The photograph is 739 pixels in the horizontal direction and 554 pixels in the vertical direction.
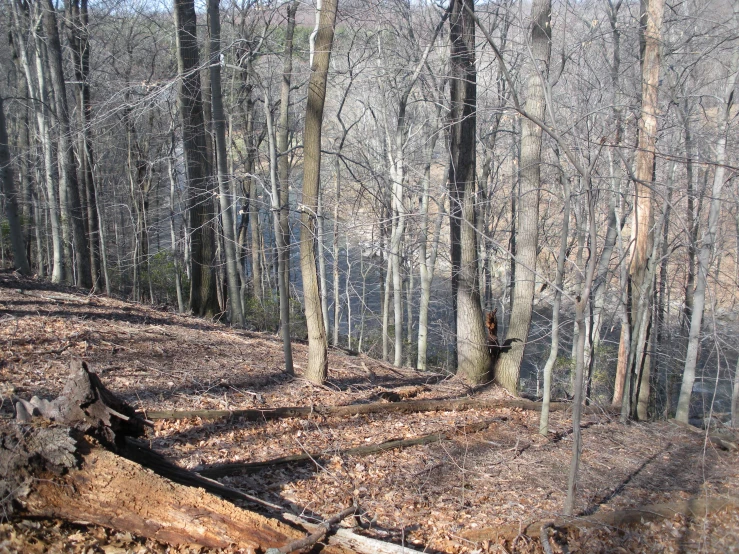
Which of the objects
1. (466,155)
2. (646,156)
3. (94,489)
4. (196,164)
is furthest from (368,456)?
(196,164)

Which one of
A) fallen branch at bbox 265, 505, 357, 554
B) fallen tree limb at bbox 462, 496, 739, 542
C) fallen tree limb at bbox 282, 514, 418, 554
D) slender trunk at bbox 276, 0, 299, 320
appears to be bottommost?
fallen tree limb at bbox 462, 496, 739, 542

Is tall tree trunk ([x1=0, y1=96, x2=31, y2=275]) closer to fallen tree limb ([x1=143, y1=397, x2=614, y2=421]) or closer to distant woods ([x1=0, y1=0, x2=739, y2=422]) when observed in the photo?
distant woods ([x1=0, y1=0, x2=739, y2=422])

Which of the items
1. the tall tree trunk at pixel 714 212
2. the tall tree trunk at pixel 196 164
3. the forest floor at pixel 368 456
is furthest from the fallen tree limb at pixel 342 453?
the tall tree trunk at pixel 196 164

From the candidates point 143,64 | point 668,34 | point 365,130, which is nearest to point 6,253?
point 143,64

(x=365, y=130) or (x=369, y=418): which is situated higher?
(x=365, y=130)

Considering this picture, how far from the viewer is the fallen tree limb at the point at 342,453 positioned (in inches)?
187

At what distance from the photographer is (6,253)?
779 inches

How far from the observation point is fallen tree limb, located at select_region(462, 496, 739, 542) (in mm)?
4375

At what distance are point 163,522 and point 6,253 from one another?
2002 centimetres

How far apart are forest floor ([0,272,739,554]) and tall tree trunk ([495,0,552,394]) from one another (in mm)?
535

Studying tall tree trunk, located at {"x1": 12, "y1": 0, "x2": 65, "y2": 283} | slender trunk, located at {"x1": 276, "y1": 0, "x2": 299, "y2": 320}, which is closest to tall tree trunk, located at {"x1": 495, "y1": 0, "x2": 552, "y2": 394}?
slender trunk, located at {"x1": 276, "y1": 0, "x2": 299, "y2": 320}

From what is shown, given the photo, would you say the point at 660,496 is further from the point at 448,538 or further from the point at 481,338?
the point at 481,338

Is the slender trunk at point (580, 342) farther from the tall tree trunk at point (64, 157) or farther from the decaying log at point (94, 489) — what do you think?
the tall tree trunk at point (64, 157)

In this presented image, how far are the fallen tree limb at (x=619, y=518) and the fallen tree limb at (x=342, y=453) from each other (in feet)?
5.24
